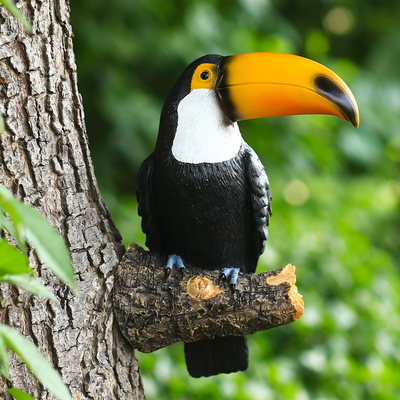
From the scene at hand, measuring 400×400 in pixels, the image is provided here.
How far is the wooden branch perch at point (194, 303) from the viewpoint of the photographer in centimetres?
151

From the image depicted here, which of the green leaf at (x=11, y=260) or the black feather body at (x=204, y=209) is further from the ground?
the black feather body at (x=204, y=209)

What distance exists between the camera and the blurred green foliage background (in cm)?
285

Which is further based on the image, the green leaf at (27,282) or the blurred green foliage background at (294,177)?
the blurred green foliage background at (294,177)

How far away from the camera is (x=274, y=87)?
1.59 meters

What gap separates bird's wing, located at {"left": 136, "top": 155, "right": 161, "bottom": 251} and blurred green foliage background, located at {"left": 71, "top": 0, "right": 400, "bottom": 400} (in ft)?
3.12

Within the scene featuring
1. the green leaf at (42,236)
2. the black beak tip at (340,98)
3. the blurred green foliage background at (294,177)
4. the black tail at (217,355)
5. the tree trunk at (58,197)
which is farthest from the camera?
the blurred green foliage background at (294,177)

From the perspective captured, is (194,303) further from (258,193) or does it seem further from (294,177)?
(294,177)

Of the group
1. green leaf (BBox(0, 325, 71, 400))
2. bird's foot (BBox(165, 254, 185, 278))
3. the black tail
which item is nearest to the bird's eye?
bird's foot (BBox(165, 254, 185, 278))

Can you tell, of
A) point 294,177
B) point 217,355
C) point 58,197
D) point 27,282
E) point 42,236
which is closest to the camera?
point 42,236

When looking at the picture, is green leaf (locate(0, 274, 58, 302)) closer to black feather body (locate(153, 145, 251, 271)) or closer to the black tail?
black feather body (locate(153, 145, 251, 271))

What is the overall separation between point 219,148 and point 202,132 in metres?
0.06

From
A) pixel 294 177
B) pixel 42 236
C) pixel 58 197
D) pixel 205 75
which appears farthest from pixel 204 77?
pixel 294 177

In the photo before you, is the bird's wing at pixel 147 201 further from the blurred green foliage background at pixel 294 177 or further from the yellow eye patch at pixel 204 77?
the blurred green foliage background at pixel 294 177

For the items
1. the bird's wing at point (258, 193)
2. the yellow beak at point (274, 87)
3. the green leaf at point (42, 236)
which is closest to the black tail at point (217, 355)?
the bird's wing at point (258, 193)
